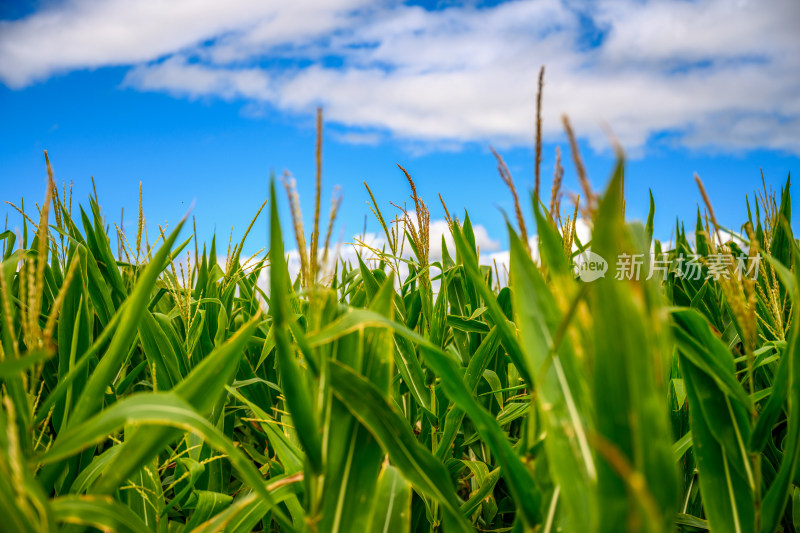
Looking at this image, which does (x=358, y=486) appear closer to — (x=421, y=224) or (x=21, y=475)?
(x=21, y=475)

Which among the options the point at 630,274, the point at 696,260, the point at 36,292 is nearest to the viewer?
the point at 630,274

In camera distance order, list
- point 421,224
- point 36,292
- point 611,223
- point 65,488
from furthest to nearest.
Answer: point 421,224 → point 65,488 → point 36,292 → point 611,223

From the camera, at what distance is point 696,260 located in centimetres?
285

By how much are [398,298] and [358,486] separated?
3.69 feet

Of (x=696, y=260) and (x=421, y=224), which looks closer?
(x=421, y=224)

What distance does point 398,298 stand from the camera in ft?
6.62

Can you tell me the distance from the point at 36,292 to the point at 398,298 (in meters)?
1.34

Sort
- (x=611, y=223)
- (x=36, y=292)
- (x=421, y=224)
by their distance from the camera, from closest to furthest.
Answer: (x=611, y=223)
(x=36, y=292)
(x=421, y=224)

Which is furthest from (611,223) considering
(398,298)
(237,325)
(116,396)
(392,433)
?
(237,325)

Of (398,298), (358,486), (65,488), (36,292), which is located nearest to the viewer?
(36,292)

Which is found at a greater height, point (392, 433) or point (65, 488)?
point (392, 433)

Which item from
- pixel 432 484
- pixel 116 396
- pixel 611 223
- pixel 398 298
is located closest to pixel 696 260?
pixel 398 298

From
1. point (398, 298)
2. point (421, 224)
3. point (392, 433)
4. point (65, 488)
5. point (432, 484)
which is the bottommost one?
point (65, 488)

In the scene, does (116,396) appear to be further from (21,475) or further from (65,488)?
(21,475)
